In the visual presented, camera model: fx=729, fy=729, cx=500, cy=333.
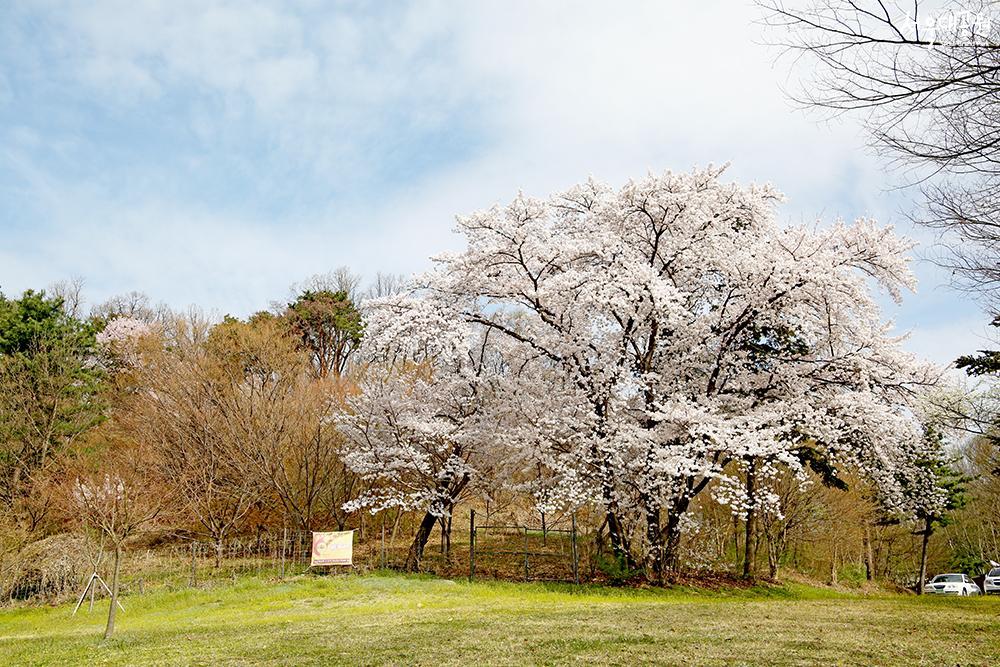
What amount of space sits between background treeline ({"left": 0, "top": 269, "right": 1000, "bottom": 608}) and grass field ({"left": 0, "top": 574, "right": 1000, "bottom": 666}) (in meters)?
3.79

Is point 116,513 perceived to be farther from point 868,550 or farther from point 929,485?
point 868,550

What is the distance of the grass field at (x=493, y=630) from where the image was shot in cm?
686

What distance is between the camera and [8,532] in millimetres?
17047

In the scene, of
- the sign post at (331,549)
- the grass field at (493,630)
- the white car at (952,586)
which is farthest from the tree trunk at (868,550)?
the sign post at (331,549)

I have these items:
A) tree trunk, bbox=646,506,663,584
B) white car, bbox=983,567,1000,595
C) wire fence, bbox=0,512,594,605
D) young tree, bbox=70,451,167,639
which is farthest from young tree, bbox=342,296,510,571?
white car, bbox=983,567,1000,595

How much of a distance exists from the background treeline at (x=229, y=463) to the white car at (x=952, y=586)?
6.52ft

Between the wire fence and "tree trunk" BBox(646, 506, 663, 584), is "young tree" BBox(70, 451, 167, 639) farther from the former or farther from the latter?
"tree trunk" BBox(646, 506, 663, 584)

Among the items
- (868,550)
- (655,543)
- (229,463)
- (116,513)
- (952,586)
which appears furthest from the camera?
(868,550)

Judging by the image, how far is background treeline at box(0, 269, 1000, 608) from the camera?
19422 mm

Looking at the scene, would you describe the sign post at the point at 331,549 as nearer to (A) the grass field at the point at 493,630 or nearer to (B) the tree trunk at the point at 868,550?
(A) the grass field at the point at 493,630

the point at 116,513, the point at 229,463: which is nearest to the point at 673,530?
the point at 116,513

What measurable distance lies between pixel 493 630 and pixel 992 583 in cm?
2164

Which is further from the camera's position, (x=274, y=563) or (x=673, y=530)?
(x=274, y=563)

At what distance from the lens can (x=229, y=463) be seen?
21328mm
